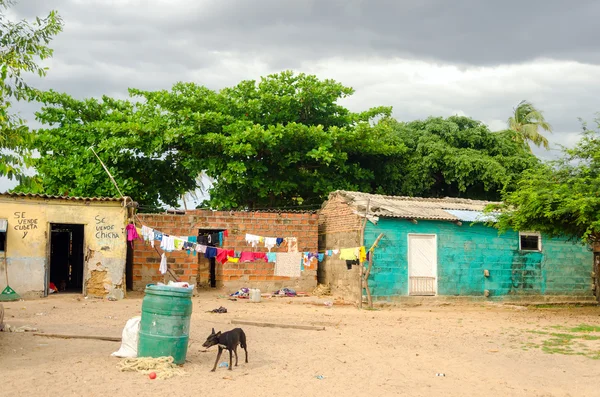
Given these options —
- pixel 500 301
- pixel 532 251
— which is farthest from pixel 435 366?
pixel 532 251

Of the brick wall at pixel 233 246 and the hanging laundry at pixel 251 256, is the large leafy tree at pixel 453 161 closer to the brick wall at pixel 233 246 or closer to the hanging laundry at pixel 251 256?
the brick wall at pixel 233 246

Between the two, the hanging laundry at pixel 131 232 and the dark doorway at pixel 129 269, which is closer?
the hanging laundry at pixel 131 232

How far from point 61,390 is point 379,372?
14.1 ft

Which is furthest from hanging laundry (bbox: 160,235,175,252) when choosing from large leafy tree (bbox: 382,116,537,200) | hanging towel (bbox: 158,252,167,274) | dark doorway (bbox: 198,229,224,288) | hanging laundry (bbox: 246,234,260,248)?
large leafy tree (bbox: 382,116,537,200)

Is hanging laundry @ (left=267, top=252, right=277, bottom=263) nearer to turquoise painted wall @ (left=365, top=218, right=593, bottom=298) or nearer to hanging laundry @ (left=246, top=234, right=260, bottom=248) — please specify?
hanging laundry @ (left=246, top=234, right=260, bottom=248)

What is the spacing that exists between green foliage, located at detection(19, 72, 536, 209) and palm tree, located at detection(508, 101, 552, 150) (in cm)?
774

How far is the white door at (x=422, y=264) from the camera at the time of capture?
745 inches

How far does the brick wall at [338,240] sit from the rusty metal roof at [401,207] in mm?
307

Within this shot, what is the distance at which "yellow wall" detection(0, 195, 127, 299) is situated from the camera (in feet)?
55.4

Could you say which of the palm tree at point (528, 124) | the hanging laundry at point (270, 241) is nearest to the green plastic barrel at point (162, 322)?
the hanging laundry at point (270, 241)

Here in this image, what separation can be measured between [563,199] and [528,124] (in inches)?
821

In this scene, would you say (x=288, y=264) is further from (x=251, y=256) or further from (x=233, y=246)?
(x=233, y=246)

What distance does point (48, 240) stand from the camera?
17.3m

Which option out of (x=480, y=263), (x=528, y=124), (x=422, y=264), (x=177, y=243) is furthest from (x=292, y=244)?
(x=528, y=124)
